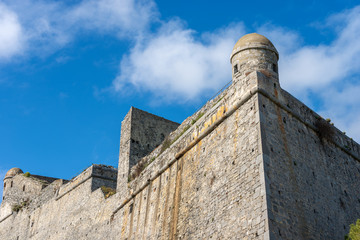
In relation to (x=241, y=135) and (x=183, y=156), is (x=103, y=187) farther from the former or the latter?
(x=241, y=135)

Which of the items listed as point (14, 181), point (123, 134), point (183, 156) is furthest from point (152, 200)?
point (14, 181)

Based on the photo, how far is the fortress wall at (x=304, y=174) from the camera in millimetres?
10711

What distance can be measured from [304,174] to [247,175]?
1.83 metres

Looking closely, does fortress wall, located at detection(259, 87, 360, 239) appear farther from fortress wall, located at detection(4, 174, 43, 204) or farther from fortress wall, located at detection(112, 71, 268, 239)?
fortress wall, located at detection(4, 174, 43, 204)

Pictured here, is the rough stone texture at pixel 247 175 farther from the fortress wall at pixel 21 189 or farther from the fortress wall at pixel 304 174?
the fortress wall at pixel 21 189

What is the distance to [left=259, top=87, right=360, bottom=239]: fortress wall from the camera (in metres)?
10.7

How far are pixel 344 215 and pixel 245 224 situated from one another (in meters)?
3.83

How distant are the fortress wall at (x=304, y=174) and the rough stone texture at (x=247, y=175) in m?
0.03

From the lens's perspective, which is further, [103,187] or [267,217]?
[103,187]

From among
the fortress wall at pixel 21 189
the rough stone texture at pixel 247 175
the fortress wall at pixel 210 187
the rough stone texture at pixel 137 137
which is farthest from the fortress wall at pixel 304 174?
the fortress wall at pixel 21 189

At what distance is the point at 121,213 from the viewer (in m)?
17.3

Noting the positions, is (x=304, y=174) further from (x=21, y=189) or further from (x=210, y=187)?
(x=21, y=189)

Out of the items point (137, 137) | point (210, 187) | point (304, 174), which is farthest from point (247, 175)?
point (137, 137)

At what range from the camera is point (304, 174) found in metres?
12.1
